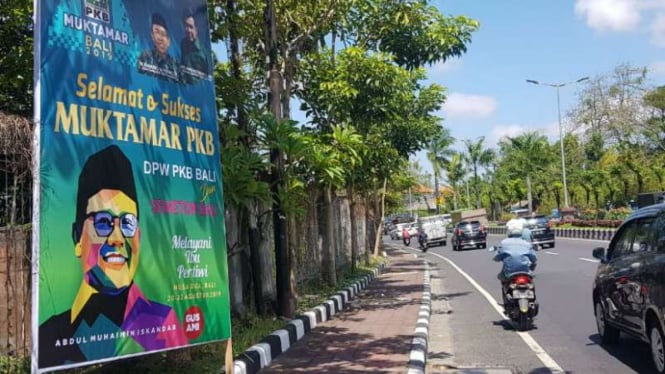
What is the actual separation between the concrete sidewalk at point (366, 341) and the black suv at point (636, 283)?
6.73ft

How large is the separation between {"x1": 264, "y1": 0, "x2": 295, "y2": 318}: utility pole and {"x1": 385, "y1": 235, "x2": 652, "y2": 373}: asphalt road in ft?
6.57

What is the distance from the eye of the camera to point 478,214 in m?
47.2

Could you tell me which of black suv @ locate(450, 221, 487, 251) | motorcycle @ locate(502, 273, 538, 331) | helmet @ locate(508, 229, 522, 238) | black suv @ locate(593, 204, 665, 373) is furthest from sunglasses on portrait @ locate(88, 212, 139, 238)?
black suv @ locate(450, 221, 487, 251)

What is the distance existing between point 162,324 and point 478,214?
44334mm

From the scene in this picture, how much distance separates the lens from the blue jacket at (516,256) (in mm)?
9273

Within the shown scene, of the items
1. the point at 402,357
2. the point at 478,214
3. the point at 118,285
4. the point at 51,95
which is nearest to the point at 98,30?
the point at 51,95

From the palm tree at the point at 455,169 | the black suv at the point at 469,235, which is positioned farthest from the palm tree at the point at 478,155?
the black suv at the point at 469,235

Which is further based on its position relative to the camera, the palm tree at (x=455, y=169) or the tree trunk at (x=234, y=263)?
the palm tree at (x=455, y=169)

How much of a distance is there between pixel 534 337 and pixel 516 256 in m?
1.28

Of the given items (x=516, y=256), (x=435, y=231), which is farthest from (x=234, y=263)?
(x=435, y=231)

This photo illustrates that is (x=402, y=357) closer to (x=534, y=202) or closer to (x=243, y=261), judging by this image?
(x=243, y=261)

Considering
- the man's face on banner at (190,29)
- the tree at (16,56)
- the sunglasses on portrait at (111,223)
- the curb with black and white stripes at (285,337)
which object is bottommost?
the curb with black and white stripes at (285,337)

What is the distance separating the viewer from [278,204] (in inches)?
336

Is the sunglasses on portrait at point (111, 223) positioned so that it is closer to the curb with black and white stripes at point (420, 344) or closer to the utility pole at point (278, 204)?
the curb with black and white stripes at point (420, 344)
